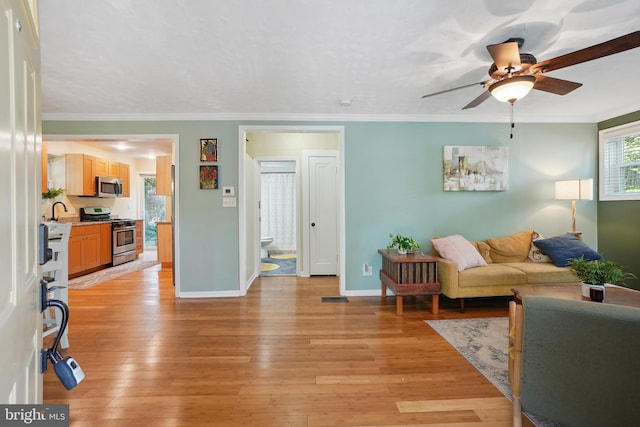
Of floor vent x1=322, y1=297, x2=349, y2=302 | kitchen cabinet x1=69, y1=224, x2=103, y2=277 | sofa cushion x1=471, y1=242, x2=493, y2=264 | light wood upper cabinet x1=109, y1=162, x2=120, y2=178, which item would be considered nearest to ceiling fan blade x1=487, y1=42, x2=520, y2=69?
sofa cushion x1=471, y1=242, x2=493, y2=264

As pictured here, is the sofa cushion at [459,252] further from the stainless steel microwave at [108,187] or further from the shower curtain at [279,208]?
the stainless steel microwave at [108,187]

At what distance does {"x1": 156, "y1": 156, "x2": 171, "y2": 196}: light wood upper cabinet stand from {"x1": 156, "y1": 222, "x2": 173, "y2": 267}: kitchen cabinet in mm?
672

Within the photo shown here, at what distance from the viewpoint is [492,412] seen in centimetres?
179

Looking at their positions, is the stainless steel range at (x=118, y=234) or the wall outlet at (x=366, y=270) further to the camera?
the stainless steel range at (x=118, y=234)

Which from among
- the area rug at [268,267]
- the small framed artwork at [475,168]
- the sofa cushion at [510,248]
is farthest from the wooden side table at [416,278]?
the area rug at [268,267]

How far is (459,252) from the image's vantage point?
355cm

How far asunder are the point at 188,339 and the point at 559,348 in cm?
274

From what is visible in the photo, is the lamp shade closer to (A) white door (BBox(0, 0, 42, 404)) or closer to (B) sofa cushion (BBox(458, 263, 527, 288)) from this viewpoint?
(B) sofa cushion (BBox(458, 263, 527, 288))

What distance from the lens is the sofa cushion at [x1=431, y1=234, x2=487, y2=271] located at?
11.4 ft

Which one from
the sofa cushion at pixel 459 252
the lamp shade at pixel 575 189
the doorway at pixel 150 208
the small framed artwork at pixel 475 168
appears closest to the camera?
the sofa cushion at pixel 459 252

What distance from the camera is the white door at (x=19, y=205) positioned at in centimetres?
63

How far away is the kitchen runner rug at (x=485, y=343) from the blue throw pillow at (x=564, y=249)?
3.62ft

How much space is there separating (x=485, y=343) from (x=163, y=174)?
5816mm

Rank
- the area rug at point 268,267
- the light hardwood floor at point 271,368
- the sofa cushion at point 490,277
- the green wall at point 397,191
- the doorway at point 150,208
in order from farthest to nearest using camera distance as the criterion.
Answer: the doorway at point 150,208
the area rug at point 268,267
the green wall at point 397,191
the sofa cushion at point 490,277
the light hardwood floor at point 271,368
